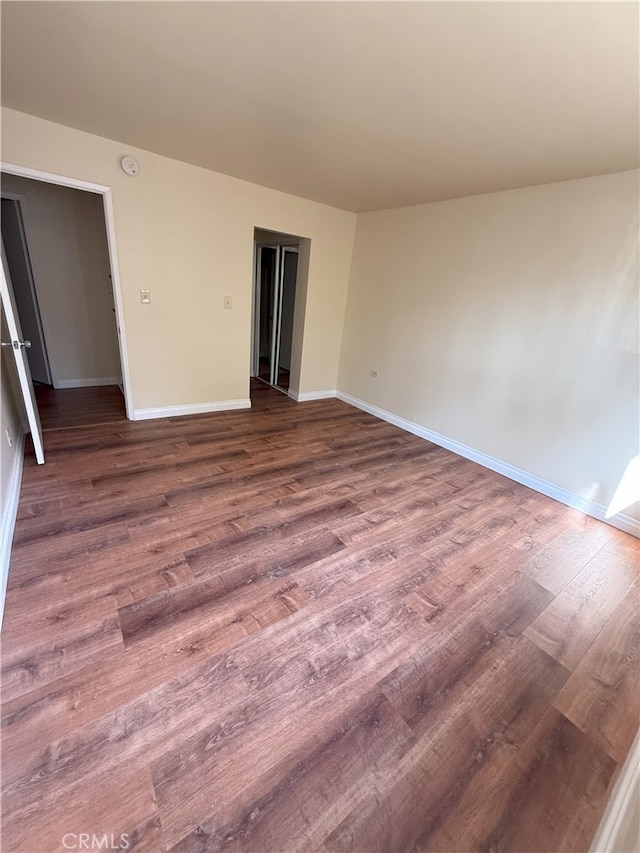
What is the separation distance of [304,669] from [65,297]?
499cm

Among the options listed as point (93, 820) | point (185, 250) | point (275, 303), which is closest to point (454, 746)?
point (93, 820)

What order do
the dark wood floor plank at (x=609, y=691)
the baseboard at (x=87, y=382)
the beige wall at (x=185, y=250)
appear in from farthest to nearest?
the baseboard at (x=87, y=382) < the beige wall at (x=185, y=250) < the dark wood floor plank at (x=609, y=691)

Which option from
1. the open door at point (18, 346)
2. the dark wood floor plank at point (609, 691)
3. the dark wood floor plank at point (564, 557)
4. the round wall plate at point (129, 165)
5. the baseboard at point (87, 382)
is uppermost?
the round wall plate at point (129, 165)

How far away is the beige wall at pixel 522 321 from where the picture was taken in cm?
251

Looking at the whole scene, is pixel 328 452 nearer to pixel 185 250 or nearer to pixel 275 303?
pixel 185 250

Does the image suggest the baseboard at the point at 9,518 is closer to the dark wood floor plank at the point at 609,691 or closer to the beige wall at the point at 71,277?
the beige wall at the point at 71,277

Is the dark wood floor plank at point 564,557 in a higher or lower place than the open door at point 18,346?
lower

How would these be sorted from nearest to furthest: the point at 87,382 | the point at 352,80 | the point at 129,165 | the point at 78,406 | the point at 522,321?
the point at 352,80, the point at 129,165, the point at 522,321, the point at 78,406, the point at 87,382

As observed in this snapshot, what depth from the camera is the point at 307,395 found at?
494 centimetres

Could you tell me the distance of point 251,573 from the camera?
1869mm

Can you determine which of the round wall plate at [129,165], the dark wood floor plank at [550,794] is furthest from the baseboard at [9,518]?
the round wall plate at [129,165]

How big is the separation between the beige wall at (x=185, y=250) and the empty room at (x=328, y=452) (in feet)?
0.09

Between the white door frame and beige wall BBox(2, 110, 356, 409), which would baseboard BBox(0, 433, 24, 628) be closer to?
the white door frame

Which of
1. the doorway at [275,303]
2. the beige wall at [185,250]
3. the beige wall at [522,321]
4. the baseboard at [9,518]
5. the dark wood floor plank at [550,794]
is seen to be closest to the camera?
the dark wood floor plank at [550,794]
